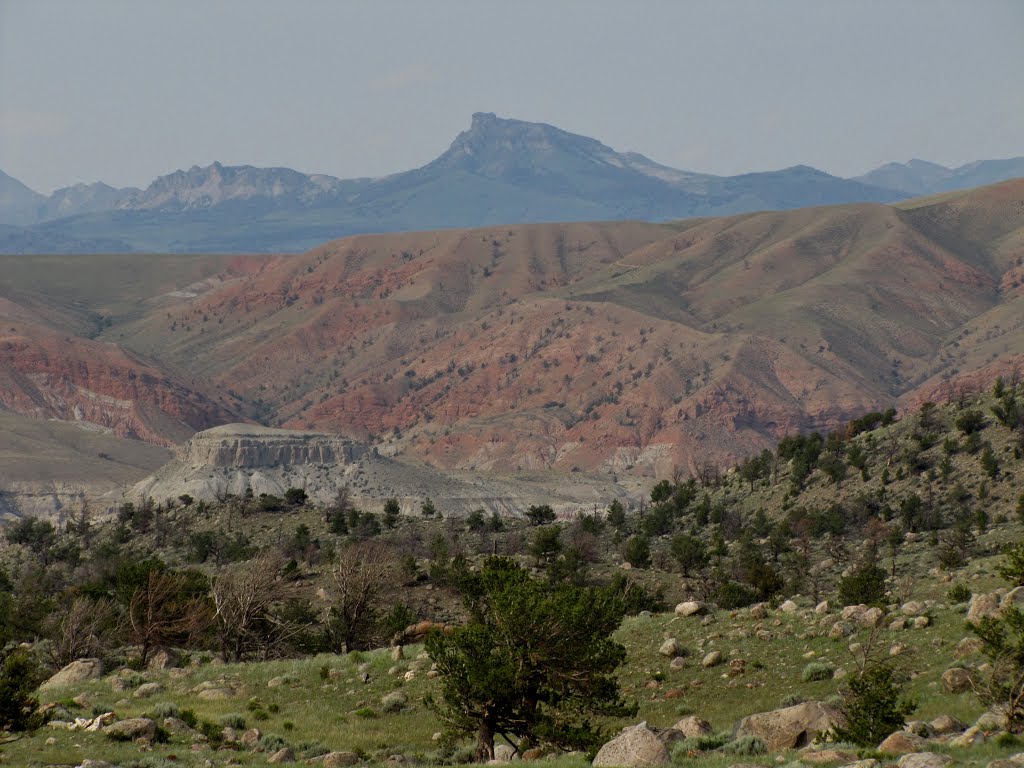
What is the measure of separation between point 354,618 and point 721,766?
31020 millimetres

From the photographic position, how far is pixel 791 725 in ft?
80.8

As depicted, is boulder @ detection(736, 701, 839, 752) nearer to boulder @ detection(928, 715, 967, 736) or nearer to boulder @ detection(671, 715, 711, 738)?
boulder @ detection(671, 715, 711, 738)

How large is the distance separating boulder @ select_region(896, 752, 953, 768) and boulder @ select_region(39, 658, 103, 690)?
27.2 m

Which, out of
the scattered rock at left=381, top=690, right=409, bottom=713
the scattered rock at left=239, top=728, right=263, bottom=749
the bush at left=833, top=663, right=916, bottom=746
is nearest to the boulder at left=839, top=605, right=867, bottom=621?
the bush at left=833, top=663, right=916, bottom=746

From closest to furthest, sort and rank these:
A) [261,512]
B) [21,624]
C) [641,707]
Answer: [641,707]
[21,624]
[261,512]

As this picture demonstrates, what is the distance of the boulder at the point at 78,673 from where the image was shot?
39188 millimetres

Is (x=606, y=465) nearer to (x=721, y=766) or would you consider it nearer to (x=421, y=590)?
(x=421, y=590)

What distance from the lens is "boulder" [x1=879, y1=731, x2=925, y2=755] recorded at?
2075 centimetres

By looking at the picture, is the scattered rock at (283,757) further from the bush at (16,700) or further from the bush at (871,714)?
the bush at (871,714)

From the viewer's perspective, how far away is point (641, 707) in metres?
32.8

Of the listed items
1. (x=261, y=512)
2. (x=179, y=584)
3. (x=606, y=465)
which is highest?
(x=179, y=584)

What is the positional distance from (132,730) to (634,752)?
39.5ft

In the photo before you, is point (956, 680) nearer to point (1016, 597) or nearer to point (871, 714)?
point (1016, 597)

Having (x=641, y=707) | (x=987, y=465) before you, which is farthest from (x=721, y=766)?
(x=987, y=465)
